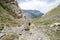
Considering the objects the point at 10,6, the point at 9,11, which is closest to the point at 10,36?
the point at 9,11

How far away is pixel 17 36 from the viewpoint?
24.5m

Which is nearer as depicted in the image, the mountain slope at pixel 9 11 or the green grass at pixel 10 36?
the green grass at pixel 10 36

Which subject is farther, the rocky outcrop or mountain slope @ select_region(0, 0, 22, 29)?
the rocky outcrop

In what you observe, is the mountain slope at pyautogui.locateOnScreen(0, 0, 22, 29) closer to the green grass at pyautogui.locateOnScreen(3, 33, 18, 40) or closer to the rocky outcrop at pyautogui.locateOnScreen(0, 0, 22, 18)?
the rocky outcrop at pyautogui.locateOnScreen(0, 0, 22, 18)

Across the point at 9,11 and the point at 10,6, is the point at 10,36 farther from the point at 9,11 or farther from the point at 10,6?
the point at 10,6

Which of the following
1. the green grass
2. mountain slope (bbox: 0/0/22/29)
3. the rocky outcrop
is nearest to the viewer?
the green grass

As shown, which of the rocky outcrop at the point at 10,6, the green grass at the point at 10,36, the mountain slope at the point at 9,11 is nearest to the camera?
the green grass at the point at 10,36

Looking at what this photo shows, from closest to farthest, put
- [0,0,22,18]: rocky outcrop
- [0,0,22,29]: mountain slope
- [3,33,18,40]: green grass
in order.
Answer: [3,33,18,40]: green grass
[0,0,22,29]: mountain slope
[0,0,22,18]: rocky outcrop

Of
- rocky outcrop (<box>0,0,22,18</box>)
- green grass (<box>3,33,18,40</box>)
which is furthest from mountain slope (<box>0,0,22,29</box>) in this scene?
green grass (<box>3,33,18,40</box>)

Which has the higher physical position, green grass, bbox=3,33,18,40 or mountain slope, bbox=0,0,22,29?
mountain slope, bbox=0,0,22,29

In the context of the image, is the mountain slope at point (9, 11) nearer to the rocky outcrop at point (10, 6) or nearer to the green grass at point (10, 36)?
the rocky outcrop at point (10, 6)

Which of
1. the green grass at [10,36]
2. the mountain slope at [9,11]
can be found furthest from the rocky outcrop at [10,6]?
the green grass at [10,36]

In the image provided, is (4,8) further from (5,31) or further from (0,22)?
(5,31)

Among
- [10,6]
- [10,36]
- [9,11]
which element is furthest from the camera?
[10,6]
